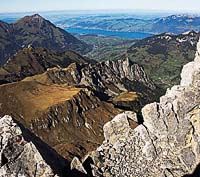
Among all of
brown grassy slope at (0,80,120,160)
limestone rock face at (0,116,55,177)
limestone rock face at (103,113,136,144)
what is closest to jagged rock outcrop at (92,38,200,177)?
limestone rock face at (103,113,136,144)

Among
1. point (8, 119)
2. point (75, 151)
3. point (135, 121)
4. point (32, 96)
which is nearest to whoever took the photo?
point (8, 119)

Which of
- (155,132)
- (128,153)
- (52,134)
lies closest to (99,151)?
(128,153)

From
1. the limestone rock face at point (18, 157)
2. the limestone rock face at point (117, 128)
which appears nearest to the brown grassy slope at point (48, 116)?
the limestone rock face at point (117, 128)

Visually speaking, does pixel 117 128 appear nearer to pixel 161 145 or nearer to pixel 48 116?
pixel 161 145

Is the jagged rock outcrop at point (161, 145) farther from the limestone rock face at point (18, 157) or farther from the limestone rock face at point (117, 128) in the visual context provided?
the limestone rock face at point (18, 157)

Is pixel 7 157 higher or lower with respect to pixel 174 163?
higher

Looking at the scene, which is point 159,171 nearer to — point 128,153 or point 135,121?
point 128,153
